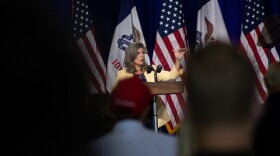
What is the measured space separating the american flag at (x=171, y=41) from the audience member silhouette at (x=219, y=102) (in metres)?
5.41

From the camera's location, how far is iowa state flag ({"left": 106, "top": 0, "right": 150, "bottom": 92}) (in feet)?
21.6

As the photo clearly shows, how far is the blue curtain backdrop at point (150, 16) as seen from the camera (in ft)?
22.1

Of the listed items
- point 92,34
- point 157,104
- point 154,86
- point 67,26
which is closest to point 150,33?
point 92,34

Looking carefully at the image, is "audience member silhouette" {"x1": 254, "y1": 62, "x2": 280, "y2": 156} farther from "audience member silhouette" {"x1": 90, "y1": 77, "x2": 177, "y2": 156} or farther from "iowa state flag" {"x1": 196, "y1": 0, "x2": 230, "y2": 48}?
"iowa state flag" {"x1": 196, "y1": 0, "x2": 230, "y2": 48}

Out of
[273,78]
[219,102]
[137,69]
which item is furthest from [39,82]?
[137,69]

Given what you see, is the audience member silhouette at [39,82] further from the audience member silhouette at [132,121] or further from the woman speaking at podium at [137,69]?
the woman speaking at podium at [137,69]

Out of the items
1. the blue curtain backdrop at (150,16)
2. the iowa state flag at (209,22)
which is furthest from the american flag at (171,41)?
the iowa state flag at (209,22)

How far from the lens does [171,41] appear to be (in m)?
6.71

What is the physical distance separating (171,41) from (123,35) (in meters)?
0.64

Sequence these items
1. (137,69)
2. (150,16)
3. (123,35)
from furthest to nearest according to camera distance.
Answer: (150,16) < (123,35) < (137,69)

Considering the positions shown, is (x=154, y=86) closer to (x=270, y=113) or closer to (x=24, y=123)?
(x=270, y=113)

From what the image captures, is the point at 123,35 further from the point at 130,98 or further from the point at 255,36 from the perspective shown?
the point at 130,98

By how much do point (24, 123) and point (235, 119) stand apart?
2.65 ft

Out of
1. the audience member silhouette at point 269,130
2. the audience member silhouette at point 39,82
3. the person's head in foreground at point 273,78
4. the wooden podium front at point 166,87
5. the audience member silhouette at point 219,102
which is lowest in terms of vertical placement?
the wooden podium front at point 166,87
